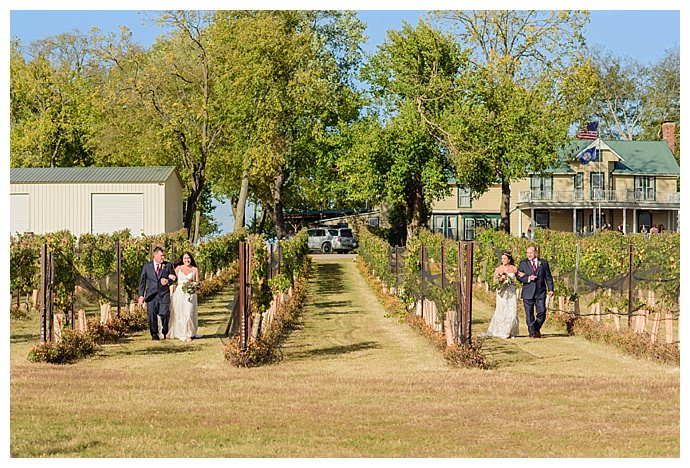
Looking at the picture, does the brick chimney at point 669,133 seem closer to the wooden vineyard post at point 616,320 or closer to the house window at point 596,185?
the house window at point 596,185

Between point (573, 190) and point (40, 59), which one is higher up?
point (40, 59)

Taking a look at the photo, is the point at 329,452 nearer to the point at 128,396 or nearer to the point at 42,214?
the point at 128,396

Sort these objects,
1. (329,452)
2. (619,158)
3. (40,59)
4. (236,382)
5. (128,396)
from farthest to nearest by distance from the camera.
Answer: (619,158)
(40,59)
(236,382)
(128,396)
(329,452)

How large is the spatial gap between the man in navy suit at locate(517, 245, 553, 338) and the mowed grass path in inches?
19.6

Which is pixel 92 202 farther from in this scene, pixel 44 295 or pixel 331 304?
pixel 44 295

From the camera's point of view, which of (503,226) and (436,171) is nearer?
(436,171)

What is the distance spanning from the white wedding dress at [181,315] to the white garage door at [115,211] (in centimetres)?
2627

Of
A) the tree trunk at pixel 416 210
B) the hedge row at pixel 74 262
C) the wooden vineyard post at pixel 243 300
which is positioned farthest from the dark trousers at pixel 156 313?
the tree trunk at pixel 416 210

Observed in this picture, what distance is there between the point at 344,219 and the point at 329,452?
6559 centimetres

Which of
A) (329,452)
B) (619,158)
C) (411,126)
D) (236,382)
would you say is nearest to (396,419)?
(329,452)

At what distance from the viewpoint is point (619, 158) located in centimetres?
6688

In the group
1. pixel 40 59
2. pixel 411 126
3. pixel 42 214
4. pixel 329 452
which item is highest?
pixel 40 59

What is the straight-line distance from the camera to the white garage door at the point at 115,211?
143 ft

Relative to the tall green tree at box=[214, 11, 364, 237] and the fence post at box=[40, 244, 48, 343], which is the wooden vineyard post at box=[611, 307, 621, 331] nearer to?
the fence post at box=[40, 244, 48, 343]
